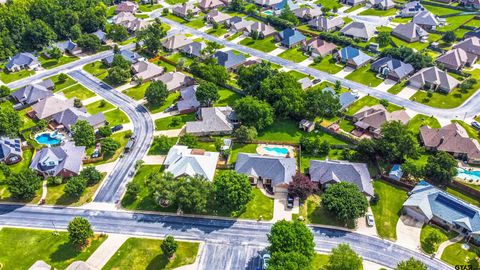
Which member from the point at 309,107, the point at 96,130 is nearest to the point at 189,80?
the point at 96,130

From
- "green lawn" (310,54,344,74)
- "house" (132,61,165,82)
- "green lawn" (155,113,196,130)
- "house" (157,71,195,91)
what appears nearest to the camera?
"green lawn" (155,113,196,130)

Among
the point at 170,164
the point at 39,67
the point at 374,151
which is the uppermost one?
the point at 374,151

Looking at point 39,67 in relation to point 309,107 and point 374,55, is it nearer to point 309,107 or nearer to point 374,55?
point 309,107

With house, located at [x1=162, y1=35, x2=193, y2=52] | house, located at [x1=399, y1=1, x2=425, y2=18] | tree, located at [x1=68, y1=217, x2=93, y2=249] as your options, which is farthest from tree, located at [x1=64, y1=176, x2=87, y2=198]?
house, located at [x1=399, y1=1, x2=425, y2=18]

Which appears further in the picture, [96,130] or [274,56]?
[274,56]

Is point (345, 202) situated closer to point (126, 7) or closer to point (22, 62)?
point (22, 62)

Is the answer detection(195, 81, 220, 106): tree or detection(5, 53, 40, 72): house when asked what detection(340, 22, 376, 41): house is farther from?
detection(5, 53, 40, 72): house
